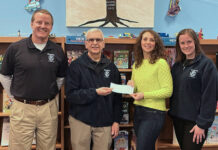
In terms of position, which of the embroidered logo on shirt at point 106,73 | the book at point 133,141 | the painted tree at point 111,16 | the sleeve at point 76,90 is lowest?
the book at point 133,141

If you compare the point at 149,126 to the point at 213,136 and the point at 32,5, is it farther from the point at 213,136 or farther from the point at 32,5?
the point at 32,5

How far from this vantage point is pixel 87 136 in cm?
195

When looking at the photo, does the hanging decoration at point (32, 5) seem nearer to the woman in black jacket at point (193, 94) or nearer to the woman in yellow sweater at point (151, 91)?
the woman in yellow sweater at point (151, 91)

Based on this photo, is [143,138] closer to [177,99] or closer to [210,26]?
[177,99]

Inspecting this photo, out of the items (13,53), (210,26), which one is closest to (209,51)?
(210,26)

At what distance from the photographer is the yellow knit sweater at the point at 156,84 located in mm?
1855

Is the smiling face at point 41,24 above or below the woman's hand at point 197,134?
above

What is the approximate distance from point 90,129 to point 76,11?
2030 millimetres

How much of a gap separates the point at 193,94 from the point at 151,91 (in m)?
0.40

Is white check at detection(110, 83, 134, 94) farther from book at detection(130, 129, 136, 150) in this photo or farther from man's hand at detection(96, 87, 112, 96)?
book at detection(130, 129, 136, 150)

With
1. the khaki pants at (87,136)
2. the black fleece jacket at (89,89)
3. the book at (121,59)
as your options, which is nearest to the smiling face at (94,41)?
the black fleece jacket at (89,89)

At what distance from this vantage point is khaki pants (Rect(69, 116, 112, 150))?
6.37 ft

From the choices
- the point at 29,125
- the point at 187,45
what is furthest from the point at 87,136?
the point at 187,45

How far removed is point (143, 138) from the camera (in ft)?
6.15
